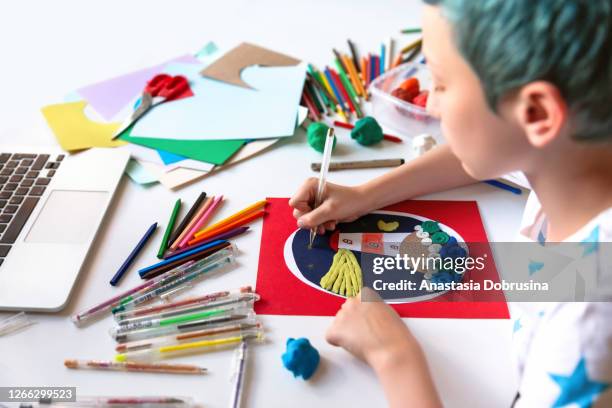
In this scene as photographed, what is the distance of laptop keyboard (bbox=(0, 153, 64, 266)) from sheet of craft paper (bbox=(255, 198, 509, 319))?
32 centimetres

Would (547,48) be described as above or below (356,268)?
above

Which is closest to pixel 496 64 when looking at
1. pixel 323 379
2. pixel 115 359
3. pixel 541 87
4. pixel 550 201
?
pixel 541 87

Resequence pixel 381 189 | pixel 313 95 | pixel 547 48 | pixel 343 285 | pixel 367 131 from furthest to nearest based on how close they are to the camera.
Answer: pixel 313 95 → pixel 367 131 → pixel 381 189 → pixel 343 285 → pixel 547 48

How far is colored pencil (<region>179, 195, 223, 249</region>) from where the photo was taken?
0.70 metres

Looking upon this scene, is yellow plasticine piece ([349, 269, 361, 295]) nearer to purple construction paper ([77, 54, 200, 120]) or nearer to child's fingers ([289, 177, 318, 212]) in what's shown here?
child's fingers ([289, 177, 318, 212])

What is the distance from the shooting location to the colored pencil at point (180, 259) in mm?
657

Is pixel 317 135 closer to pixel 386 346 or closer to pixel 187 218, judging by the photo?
pixel 187 218

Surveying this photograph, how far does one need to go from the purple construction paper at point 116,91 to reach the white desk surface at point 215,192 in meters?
0.04

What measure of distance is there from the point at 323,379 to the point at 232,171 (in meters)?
0.38

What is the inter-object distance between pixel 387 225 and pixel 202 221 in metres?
0.25

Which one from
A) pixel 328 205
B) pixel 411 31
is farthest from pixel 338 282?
pixel 411 31

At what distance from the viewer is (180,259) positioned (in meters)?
0.67

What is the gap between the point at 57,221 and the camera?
73 centimetres

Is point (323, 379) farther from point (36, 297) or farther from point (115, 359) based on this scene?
point (36, 297)
